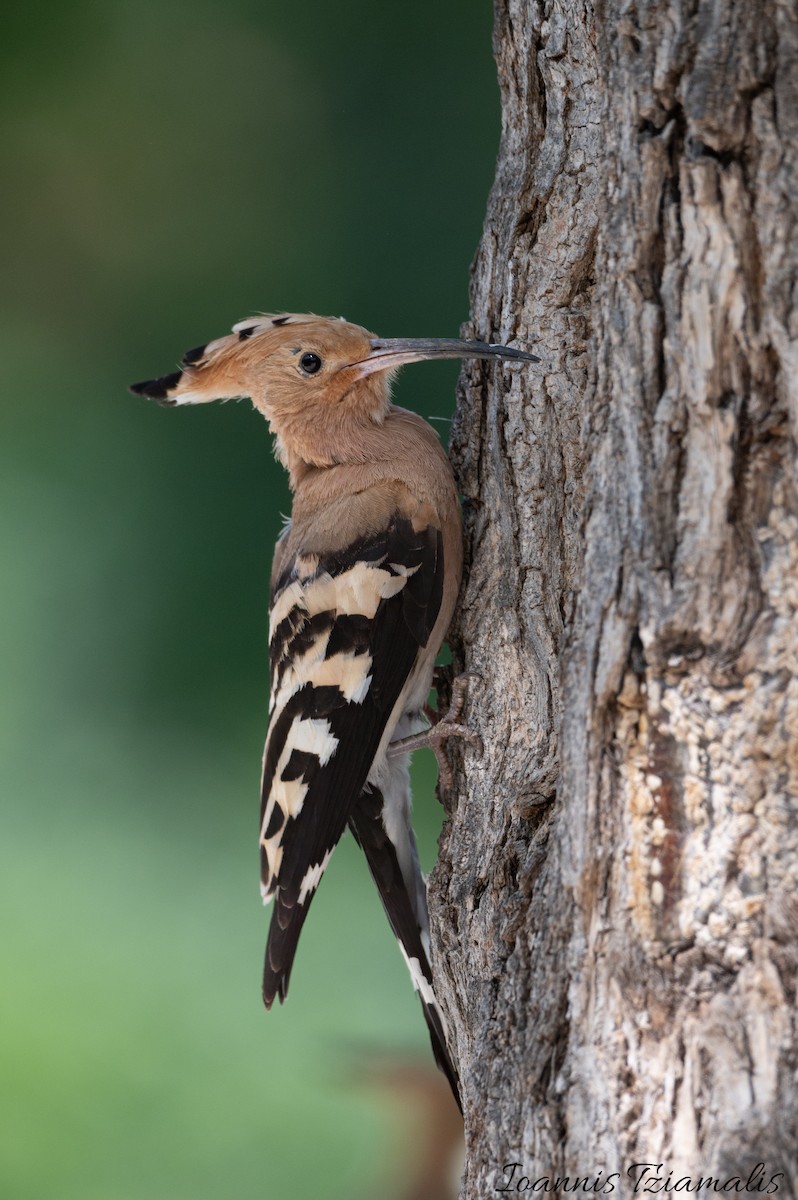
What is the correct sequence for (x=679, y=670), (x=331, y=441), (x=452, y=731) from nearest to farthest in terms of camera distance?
(x=679, y=670) < (x=452, y=731) < (x=331, y=441)

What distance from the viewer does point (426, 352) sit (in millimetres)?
1486

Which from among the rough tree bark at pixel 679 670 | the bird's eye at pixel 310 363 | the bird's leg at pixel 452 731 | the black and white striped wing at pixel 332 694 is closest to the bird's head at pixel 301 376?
the bird's eye at pixel 310 363

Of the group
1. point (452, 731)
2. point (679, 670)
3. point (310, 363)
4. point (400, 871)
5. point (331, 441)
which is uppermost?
point (310, 363)

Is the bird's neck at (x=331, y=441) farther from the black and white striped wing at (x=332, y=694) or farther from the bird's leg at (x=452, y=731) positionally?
the bird's leg at (x=452, y=731)

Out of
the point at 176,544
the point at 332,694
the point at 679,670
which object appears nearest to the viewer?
the point at 679,670

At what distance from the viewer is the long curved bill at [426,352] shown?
1278mm

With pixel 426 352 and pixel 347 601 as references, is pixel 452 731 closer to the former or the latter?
pixel 347 601

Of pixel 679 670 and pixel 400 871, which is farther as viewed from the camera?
pixel 400 871

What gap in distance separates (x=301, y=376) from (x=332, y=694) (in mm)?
463

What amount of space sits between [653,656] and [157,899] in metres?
1.57

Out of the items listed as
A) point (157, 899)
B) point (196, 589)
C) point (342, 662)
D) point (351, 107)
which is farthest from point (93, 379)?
point (342, 662)

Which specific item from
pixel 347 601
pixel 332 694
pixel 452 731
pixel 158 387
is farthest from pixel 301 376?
pixel 452 731

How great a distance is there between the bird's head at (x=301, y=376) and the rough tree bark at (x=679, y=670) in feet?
2.05

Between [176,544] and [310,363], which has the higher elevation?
[310,363]
